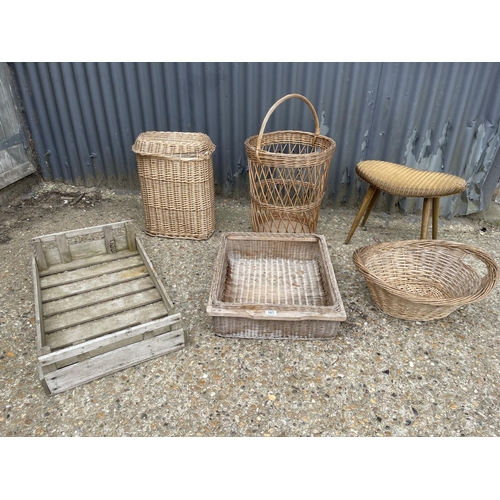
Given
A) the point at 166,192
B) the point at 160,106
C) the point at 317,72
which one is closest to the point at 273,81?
the point at 317,72

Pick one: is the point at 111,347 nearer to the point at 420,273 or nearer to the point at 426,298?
the point at 426,298

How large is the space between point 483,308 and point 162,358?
83.7 inches

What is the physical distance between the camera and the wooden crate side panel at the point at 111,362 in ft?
5.81

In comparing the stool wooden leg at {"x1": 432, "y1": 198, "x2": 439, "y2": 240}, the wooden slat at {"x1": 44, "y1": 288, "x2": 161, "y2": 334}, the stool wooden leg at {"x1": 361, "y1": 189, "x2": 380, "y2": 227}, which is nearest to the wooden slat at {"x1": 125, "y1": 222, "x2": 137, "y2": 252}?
the wooden slat at {"x1": 44, "y1": 288, "x2": 161, "y2": 334}

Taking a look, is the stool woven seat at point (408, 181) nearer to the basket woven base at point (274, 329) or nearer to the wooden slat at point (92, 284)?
the basket woven base at point (274, 329)

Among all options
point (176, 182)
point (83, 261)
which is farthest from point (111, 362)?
point (176, 182)

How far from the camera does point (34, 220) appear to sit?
11.3 ft

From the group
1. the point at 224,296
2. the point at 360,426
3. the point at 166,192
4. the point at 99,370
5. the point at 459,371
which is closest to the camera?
the point at 360,426

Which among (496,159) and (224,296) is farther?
(496,159)

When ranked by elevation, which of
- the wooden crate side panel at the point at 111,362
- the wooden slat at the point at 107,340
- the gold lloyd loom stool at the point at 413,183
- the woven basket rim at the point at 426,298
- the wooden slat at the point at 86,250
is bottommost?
the wooden crate side panel at the point at 111,362

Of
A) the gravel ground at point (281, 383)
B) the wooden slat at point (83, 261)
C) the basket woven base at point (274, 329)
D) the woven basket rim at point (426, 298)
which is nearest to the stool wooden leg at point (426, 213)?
the woven basket rim at point (426, 298)

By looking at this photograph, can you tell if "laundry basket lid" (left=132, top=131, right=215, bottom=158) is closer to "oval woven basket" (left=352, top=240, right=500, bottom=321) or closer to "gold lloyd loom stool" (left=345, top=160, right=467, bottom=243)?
"gold lloyd loom stool" (left=345, top=160, right=467, bottom=243)

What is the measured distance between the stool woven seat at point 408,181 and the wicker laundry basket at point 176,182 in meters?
1.30

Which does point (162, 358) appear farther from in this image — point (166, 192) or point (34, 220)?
point (34, 220)
